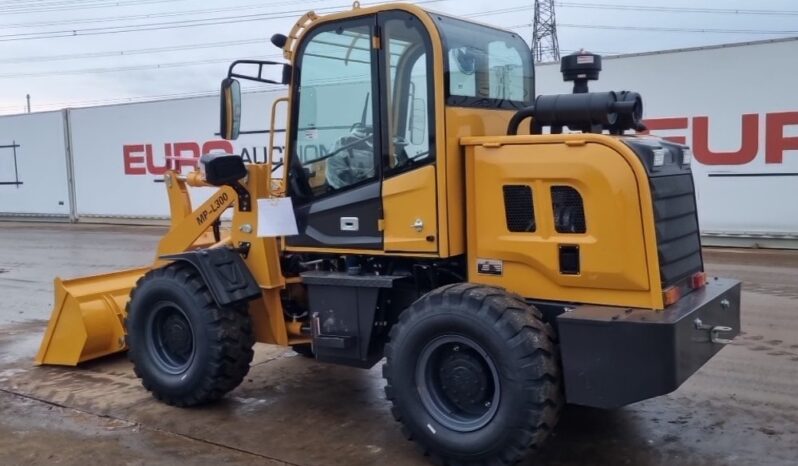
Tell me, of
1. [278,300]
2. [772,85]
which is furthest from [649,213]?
[772,85]

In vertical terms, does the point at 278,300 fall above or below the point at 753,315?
above

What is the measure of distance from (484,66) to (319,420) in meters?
2.49

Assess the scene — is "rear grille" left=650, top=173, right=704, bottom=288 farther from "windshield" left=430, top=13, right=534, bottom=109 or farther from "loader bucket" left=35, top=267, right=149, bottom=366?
"loader bucket" left=35, top=267, right=149, bottom=366

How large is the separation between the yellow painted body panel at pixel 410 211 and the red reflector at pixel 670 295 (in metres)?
1.25

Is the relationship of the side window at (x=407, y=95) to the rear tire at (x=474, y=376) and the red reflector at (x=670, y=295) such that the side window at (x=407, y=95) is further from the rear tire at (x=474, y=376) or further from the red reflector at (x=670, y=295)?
the red reflector at (x=670, y=295)

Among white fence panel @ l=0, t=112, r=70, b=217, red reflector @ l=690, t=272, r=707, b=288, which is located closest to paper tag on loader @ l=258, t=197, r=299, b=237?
red reflector @ l=690, t=272, r=707, b=288

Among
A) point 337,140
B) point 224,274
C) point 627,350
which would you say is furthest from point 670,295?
point 224,274

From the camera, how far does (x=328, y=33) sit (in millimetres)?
4930

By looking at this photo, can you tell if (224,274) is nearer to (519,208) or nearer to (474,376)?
(474,376)

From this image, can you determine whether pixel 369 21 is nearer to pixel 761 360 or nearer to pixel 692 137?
pixel 761 360

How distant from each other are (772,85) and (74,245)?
13.4 m

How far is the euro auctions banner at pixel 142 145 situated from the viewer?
17531mm

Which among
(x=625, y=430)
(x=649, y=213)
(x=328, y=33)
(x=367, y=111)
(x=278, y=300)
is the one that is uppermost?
(x=328, y=33)

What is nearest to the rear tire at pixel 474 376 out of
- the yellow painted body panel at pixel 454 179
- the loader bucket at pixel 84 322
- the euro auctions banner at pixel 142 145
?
the yellow painted body panel at pixel 454 179
